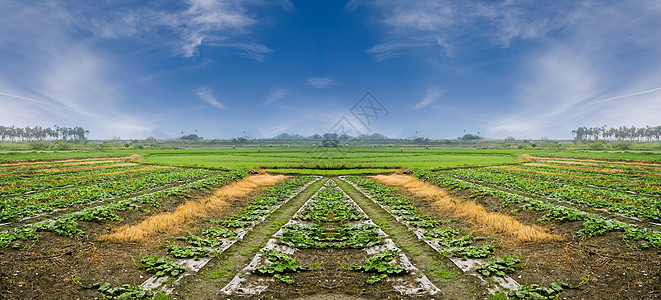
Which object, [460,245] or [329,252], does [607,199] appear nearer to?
[460,245]

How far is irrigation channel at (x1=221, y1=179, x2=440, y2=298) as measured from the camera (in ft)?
22.7

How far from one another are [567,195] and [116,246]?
23634 mm

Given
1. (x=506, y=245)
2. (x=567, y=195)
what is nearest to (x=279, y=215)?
(x=506, y=245)

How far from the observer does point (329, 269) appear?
742cm

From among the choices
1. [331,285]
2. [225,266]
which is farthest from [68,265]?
[331,285]

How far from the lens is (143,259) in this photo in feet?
27.7

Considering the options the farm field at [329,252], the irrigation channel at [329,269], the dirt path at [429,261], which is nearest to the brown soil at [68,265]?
the farm field at [329,252]

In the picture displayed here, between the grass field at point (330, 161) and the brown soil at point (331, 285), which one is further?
the grass field at point (330, 161)

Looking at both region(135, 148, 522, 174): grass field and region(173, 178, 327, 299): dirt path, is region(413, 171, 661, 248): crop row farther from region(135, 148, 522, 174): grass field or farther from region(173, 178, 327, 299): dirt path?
region(135, 148, 522, 174): grass field

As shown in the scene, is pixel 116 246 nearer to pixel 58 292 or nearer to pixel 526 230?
pixel 58 292

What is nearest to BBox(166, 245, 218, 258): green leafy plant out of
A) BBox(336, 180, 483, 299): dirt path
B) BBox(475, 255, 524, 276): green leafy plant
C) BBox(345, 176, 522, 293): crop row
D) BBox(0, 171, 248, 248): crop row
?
BBox(0, 171, 248, 248): crop row

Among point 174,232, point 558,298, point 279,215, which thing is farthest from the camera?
point 279,215

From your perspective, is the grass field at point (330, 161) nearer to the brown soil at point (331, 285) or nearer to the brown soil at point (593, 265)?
the brown soil at point (593, 265)

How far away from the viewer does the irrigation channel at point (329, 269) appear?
693 centimetres
